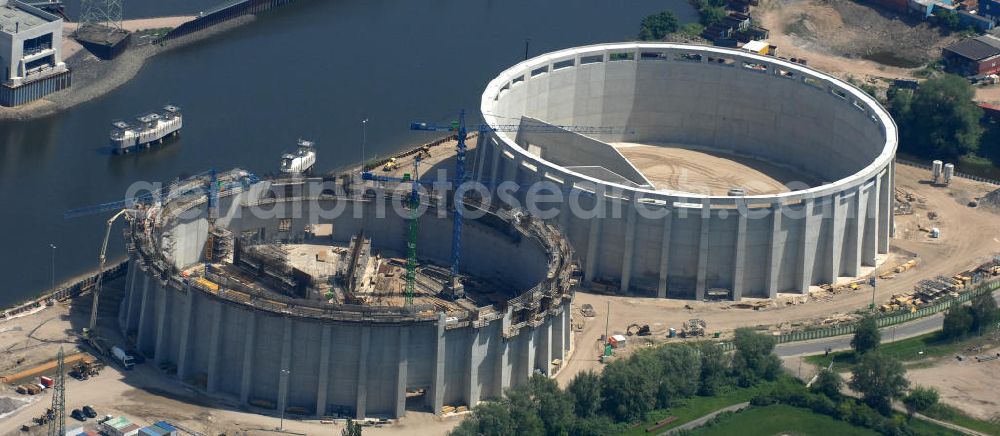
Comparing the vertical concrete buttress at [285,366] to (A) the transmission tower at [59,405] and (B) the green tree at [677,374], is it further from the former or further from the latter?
(B) the green tree at [677,374]

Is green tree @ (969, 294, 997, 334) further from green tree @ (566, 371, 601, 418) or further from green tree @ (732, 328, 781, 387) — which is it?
green tree @ (566, 371, 601, 418)

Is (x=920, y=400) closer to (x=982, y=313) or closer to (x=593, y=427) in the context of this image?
(x=982, y=313)

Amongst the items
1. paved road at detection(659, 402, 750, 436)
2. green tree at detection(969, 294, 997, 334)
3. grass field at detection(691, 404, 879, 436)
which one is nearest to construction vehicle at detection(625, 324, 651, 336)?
paved road at detection(659, 402, 750, 436)

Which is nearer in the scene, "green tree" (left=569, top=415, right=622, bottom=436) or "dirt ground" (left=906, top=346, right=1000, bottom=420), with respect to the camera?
"green tree" (left=569, top=415, right=622, bottom=436)

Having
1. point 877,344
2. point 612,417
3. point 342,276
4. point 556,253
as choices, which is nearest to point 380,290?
point 342,276

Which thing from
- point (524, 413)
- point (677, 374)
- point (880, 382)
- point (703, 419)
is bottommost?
point (703, 419)

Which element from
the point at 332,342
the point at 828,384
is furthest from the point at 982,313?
the point at 332,342
